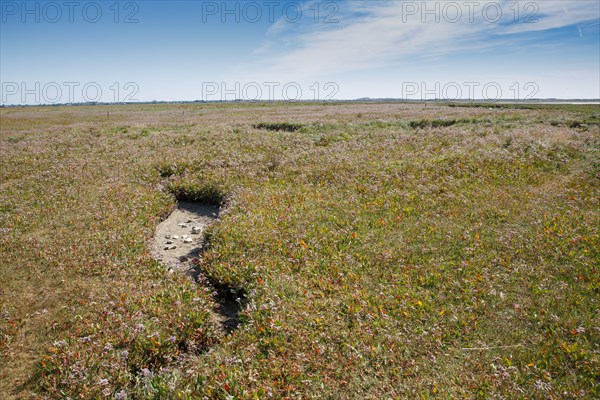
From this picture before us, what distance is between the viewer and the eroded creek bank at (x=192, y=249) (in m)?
8.71

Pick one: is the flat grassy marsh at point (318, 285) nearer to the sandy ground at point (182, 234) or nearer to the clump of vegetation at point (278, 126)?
the sandy ground at point (182, 234)

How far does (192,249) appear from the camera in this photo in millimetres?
11992

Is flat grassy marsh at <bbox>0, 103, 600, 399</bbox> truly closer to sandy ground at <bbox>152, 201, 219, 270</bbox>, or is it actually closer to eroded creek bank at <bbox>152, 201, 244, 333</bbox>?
eroded creek bank at <bbox>152, 201, 244, 333</bbox>

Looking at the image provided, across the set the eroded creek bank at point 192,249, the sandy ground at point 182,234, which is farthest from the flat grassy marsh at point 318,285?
the sandy ground at point 182,234

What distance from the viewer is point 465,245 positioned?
35.9 feet

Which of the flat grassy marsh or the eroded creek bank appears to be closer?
the flat grassy marsh

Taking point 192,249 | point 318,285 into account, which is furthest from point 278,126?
point 318,285

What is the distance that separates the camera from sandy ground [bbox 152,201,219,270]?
11.3 meters

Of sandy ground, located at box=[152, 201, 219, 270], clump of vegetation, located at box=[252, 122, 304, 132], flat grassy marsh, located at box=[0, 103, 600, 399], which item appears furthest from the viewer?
clump of vegetation, located at box=[252, 122, 304, 132]

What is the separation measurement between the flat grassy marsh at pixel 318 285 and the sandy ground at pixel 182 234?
0.55 meters

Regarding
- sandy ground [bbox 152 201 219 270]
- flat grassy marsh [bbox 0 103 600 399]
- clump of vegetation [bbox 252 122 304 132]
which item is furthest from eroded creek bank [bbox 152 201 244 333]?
clump of vegetation [bbox 252 122 304 132]

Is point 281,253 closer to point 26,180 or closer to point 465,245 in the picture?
point 465,245

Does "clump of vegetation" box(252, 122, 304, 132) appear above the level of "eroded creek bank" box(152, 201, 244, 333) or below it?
above

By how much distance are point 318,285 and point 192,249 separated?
504cm
